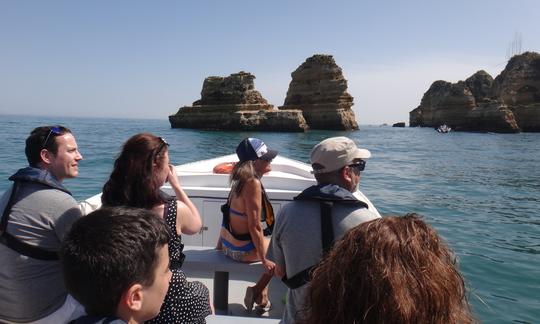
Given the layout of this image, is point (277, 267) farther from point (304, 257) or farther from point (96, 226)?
point (96, 226)

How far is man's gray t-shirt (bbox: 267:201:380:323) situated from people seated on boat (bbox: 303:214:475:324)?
3.20 feet

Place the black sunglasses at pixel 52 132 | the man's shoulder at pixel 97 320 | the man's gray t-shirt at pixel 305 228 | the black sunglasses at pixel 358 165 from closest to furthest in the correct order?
the man's shoulder at pixel 97 320 → the man's gray t-shirt at pixel 305 228 → the black sunglasses at pixel 358 165 → the black sunglasses at pixel 52 132

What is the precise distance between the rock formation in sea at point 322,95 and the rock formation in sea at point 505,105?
62.6 feet

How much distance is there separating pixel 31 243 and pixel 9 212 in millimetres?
196

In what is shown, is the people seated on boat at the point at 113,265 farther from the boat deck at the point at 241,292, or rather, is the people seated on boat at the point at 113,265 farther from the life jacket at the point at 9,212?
the boat deck at the point at 241,292

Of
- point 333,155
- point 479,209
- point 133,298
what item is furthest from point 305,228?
point 479,209

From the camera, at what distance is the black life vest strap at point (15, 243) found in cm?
215

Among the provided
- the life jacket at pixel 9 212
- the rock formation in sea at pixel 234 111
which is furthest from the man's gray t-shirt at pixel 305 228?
the rock formation in sea at pixel 234 111

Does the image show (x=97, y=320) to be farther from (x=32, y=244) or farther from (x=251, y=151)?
(x=251, y=151)

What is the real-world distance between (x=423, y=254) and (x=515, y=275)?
20.6ft

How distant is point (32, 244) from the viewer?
7.19ft

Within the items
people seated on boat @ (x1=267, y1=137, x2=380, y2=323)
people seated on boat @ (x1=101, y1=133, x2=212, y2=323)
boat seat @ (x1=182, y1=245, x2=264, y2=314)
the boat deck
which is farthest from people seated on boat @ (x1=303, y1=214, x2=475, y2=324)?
the boat deck

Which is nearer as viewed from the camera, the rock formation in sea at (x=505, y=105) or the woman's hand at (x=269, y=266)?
the woman's hand at (x=269, y=266)

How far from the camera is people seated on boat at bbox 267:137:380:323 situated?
2.02 meters
